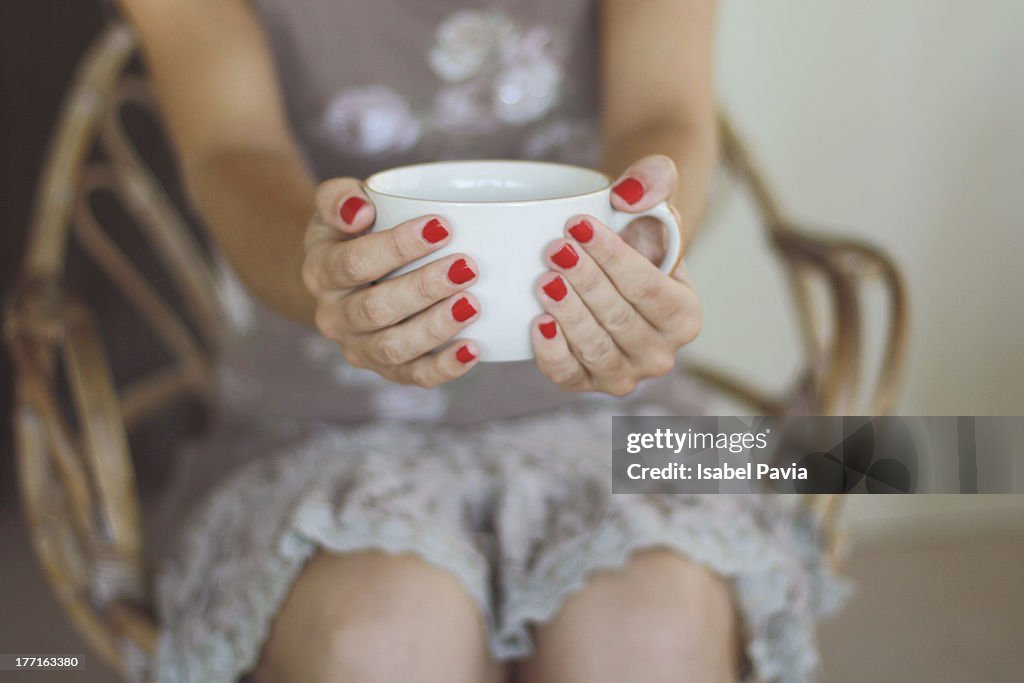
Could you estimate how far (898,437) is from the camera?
3.16ft

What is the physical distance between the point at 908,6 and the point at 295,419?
100 centimetres

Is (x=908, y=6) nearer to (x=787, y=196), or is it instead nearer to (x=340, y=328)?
(x=787, y=196)

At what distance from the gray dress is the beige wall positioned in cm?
49

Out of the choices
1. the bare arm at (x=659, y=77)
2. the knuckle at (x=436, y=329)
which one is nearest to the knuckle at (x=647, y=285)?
the knuckle at (x=436, y=329)

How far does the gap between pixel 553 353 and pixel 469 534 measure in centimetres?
20

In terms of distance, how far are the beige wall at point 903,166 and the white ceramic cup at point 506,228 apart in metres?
0.71

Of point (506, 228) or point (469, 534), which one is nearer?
point (506, 228)

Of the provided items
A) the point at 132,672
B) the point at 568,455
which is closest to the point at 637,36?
the point at 568,455

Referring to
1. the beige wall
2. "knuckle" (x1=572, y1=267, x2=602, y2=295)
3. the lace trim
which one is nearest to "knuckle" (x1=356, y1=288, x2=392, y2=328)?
"knuckle" (x1=572, y1=267, x2=602, y2=295)

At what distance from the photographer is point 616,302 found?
525 mm

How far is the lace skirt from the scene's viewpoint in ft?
2.02

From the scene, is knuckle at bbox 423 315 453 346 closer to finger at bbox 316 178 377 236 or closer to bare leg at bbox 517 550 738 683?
finger at bbox 316 178 377 236

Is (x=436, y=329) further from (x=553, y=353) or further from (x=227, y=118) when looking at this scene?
(x=227, y=118)

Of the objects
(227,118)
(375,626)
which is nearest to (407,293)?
(375,626)
